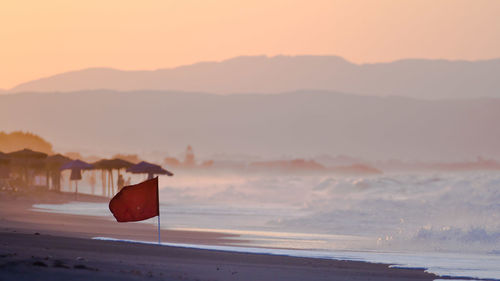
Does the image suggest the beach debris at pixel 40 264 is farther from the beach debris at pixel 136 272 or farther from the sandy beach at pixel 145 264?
the beach debris at pixel 136 272

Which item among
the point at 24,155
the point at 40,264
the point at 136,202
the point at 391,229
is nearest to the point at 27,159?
the point at 24,155

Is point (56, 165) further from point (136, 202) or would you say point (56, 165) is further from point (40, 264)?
point (40, 264)

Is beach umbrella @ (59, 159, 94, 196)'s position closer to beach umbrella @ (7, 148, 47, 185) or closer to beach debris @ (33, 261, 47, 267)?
beach umbrella @ (7, 148, 47, 185)

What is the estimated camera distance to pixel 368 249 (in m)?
20.1

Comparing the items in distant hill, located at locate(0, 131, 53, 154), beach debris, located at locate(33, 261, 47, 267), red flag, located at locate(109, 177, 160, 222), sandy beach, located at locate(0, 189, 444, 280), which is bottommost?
sandy beach, located at locate(0, 189, 444, 280)

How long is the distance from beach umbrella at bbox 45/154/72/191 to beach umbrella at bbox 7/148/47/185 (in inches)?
17.6

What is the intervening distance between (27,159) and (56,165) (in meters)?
4.59

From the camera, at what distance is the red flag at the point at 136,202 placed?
17031 millimetres

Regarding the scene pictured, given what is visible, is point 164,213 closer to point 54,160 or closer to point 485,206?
point 485,206

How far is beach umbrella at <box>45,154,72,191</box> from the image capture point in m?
52.3

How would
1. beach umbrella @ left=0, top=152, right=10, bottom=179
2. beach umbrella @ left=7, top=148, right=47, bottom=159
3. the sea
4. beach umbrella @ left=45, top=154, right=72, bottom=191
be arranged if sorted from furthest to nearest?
beach umbrella @ left=45, top=154, right=72, bottom=191 < beach umbrella @ left=7, top=148, right=47, bottom=159 < beach umbrella @ left=0, top=152, right=10, bottom=179 < the sea

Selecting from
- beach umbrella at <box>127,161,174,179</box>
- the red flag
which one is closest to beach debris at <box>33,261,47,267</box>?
the red flag

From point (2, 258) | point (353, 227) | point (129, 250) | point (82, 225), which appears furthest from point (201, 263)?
point (353, 227)

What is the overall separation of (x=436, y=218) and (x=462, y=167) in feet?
434
